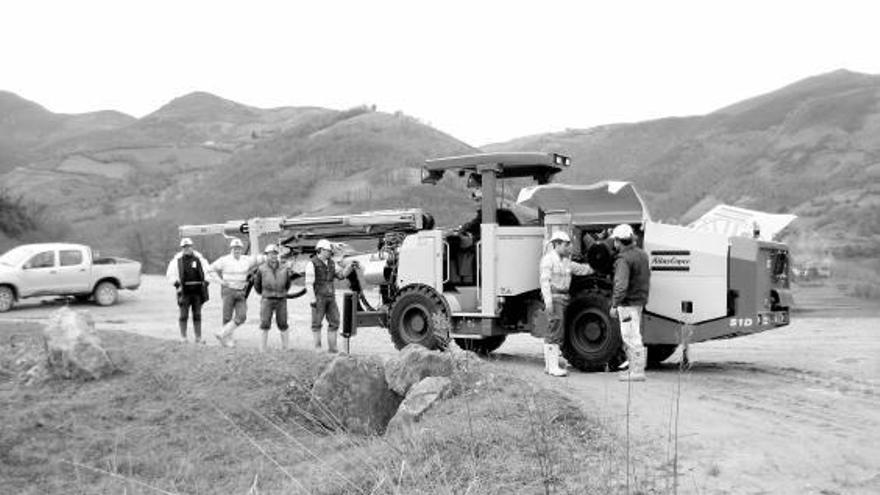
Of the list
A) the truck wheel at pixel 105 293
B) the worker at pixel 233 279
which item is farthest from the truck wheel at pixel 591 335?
the truck wheel at pixel 105 293

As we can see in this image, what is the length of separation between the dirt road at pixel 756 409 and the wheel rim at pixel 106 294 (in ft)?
32.1

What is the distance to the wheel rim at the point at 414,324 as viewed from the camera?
13055 millimetres

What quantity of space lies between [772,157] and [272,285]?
2492 inches

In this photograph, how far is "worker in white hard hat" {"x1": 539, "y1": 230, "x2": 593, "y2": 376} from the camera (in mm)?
11195

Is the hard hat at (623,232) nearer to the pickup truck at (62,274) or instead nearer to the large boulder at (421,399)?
the large boulder at (421,399)

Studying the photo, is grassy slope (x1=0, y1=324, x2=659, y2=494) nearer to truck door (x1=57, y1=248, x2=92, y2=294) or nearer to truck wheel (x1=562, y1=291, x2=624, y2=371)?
truck wheel (x1=562, y1=291, x2=624, y2=371)

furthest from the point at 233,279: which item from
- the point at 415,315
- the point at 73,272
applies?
the point at 73,272

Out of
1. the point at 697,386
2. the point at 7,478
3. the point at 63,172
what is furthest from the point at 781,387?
the point at 63,172

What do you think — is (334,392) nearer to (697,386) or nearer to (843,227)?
(697,386)

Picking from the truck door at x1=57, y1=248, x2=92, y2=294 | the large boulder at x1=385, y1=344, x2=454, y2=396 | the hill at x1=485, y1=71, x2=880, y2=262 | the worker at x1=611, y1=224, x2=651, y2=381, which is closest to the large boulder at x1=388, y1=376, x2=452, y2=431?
the large boulder at x1=385, y1=344, x2=454, y2=396

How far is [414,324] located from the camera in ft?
43.3

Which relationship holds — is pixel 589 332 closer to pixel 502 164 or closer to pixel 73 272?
pixel 502 164

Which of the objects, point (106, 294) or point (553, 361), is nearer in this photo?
point (553, 361)

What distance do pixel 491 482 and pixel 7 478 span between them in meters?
6.02
